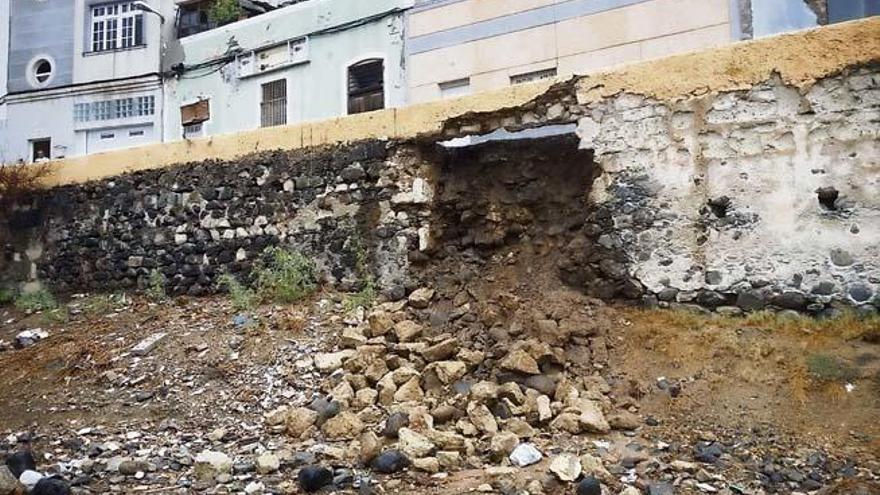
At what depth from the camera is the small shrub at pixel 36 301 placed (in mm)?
9828

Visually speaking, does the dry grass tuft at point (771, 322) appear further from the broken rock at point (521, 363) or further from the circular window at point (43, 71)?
the circular window at point (43, 71)

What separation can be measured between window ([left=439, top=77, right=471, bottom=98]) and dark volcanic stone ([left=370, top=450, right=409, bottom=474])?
10029 millimetres

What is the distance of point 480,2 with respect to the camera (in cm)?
1401

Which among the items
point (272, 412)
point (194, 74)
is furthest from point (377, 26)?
point (272, 412)

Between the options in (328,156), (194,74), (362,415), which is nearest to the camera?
(362,415)

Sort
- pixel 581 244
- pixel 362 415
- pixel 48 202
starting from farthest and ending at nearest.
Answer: pixel 48 202 → pixel 581 244 → pixel 362 415

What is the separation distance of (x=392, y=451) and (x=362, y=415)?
0.87m

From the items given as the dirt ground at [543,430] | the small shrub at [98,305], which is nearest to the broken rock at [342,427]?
the dirt ground at [543,430]

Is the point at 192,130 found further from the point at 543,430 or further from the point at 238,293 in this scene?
the point at 543,430

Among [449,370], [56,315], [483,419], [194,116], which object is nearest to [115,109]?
[194,116]

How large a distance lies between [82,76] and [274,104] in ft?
18.3

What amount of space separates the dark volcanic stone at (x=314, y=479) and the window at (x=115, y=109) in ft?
48.8

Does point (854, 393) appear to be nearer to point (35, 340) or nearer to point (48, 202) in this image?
point (35, 340)

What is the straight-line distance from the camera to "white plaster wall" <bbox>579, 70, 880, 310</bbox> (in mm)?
5949
